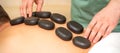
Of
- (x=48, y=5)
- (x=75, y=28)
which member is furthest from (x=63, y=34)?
(x=48, y=5)

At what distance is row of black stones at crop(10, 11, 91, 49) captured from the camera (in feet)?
2.29

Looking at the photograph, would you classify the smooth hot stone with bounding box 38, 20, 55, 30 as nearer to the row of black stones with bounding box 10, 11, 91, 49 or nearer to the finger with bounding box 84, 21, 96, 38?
the row of black stones with bounding box 10, 11, 91, 49

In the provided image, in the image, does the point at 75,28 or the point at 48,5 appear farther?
the point at 48,5

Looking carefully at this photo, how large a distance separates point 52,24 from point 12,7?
1.79ft

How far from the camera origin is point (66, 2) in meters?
1.27

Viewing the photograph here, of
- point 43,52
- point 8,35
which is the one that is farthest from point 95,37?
point 8,35

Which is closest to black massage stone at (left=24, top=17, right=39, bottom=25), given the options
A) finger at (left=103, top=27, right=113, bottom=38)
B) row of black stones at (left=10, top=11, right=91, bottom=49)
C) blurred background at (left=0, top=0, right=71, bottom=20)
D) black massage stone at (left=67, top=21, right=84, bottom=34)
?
row of black stones at (left=10, top=11, right=91, bottom=49)

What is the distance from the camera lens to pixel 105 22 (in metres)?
0.68

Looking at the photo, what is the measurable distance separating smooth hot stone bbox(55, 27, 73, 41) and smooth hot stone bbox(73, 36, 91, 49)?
2cm

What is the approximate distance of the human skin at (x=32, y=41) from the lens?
A: 27.7 inches

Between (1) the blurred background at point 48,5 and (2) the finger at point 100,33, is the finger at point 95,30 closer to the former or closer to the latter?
(2) the finger at point 100,33

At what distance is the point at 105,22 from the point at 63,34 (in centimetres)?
13

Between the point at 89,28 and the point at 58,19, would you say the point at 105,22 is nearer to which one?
the point at 89,28

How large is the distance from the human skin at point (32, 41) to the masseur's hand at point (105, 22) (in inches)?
2.3
